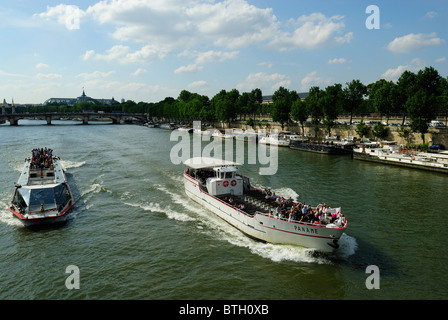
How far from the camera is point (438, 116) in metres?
92.4

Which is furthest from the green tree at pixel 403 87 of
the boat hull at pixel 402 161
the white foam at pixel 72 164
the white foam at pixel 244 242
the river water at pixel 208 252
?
the white foam at pixel 72 164

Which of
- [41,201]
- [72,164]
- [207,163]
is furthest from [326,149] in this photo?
[41,201]

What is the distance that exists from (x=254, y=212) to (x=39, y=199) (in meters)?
20.6

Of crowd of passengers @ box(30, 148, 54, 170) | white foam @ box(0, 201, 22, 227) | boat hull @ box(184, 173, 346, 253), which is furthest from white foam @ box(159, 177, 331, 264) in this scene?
crowd of passengers @ box(30, 148, 54, 170)

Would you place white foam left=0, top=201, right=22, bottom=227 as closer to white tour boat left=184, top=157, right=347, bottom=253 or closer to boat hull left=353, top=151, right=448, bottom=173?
white tour boat left=184, top=157, right=347, bottom=253

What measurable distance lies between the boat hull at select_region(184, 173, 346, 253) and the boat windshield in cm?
1559

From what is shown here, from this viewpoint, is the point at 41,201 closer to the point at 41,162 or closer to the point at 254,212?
the point at 41,162

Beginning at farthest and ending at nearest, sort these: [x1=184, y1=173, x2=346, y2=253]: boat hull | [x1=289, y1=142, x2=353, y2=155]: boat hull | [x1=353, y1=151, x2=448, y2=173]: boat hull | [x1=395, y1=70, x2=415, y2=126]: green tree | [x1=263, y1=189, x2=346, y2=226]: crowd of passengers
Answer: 1. [x1=395, y1=70, x2=415, y2=126]: green tree
2. [x1=289, y1=142, x2=353, y2=155]: boat hull
3. [x1=353, y1=151, x2=448, y2=173]: boat hull
4. [x1=263, y1=189, x2=346, y2=226]: crowd of passengers
5. [x1=184, y1=173, x2=346, y2=253]: boat hull

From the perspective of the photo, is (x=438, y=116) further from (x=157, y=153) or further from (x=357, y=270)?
(x=357, y=270)

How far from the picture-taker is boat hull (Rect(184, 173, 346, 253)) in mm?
23359
